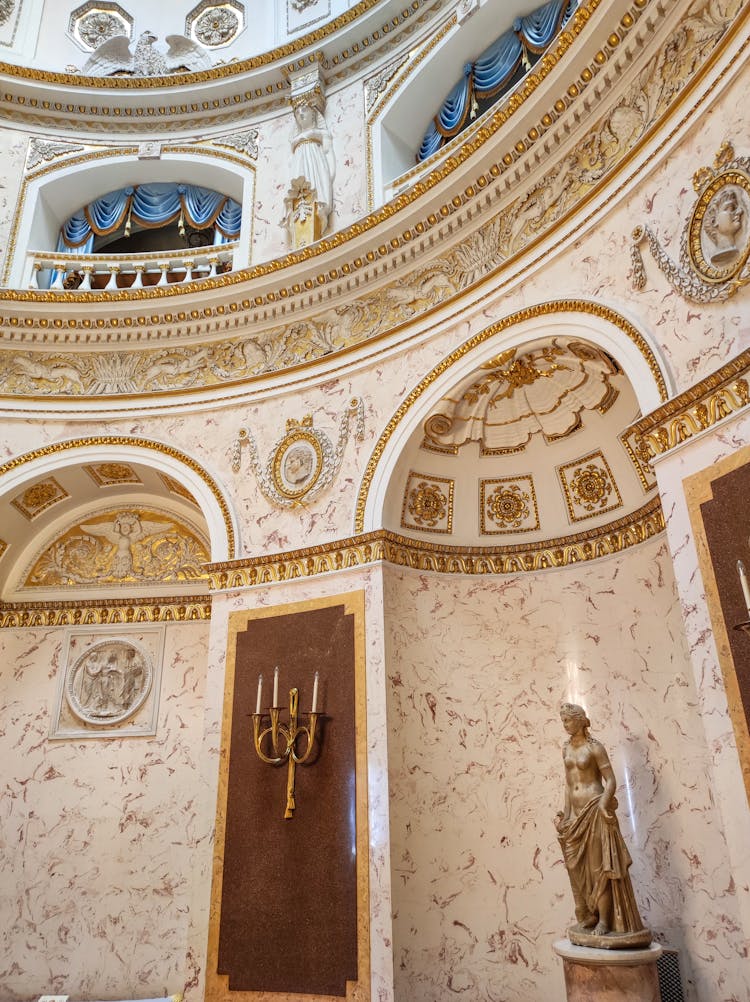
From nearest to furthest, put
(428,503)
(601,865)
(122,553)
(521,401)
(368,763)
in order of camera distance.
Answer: (601,865) < (368,763) < (521,401) < (428,503) < (122,553)

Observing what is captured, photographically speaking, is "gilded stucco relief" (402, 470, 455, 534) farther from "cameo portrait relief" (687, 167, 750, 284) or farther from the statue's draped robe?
"cameo portrait relief" (687, 167, 750, 284)

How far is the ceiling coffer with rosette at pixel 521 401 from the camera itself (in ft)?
24.7

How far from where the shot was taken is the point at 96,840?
9.18m

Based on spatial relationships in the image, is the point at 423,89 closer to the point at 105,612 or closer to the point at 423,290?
the point at 423,290

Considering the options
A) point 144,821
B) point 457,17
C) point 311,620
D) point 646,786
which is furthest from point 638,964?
point 457,17

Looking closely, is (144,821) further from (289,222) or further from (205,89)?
(205,89)

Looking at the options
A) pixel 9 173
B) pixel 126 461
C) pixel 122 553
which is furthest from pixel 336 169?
pixel 122 553

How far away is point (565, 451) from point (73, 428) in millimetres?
5974

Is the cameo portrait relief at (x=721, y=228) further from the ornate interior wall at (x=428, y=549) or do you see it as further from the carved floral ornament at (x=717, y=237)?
the ornate interior wall at (x=428, y=549)

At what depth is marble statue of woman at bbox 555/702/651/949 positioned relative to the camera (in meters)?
5.61

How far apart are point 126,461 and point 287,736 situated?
4052 mm

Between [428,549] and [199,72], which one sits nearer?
[428,549]

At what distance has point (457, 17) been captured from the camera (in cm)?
999

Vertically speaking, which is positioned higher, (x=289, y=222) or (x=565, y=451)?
(x=289, y=222)
